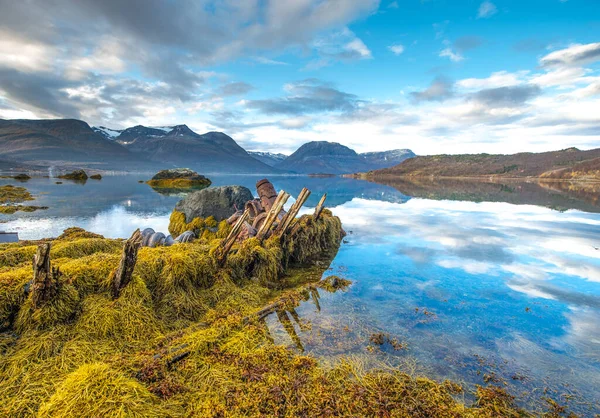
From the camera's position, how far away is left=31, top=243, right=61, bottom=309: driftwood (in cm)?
443

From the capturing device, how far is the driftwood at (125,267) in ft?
17.2

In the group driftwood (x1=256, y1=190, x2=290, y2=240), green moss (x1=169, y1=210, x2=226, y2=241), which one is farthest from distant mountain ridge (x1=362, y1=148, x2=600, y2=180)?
driftwood (x1=256, y1=190, x2=290, y2=240)

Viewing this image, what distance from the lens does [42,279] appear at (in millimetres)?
4543

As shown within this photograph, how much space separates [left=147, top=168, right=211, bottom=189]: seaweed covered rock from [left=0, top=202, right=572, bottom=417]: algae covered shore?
55.9m

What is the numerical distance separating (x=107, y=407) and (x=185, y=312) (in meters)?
2.89

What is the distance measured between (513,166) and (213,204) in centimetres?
14887

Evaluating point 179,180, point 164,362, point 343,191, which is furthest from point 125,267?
point 179,180

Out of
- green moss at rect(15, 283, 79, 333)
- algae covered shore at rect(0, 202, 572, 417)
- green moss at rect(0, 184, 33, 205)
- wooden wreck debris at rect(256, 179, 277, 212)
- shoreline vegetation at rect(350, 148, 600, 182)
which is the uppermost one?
shoreline vegetation at rect(350, 148, 600, 182)

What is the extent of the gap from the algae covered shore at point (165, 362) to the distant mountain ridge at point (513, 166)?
125772 mm

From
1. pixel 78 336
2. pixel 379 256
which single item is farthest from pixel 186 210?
pixel 78 336

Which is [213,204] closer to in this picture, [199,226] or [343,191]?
[199,226]

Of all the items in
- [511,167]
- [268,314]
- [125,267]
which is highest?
[511,167]

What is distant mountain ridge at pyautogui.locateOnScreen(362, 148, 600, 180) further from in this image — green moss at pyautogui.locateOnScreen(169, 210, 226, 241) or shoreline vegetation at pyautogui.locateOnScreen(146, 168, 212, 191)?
green moss at pyautogui.locateOnScreen(169, 210, 226, 241)

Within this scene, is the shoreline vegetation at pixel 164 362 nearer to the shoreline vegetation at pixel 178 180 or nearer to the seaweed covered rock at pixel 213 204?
the seaweed covered rock at pixel 213 204
